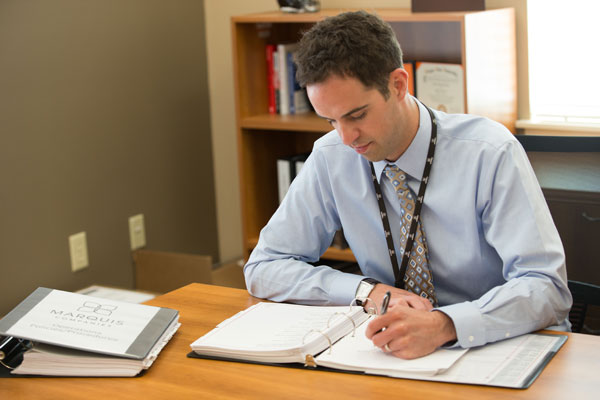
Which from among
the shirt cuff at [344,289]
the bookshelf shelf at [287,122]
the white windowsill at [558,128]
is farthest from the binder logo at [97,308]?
the white windowsill at [558,128]

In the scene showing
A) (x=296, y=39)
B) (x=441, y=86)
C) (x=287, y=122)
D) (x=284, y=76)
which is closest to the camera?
(x=441, y=86)

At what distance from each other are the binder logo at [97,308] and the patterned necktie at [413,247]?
61 cm

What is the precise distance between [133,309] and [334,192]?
1.69 feet

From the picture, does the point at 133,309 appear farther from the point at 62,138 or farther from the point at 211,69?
the point at 211,69

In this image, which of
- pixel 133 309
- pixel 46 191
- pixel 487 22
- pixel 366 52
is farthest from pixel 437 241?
pixel 46 191

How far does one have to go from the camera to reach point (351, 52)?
4.85 ft

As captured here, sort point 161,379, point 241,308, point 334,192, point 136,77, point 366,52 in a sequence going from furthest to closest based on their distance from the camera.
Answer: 1. point 136,77
2. point 334,192
3. point 241,308
4. point 366,52
5. point 161,379

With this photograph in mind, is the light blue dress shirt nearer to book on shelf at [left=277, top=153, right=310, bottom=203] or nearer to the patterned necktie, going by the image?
the patterned necktie

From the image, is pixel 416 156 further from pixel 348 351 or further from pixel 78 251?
pixel 78 251

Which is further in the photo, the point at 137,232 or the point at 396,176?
the point at 137,232

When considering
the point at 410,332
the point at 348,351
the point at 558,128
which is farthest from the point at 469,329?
the point at 558,128

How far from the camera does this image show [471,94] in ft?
8.20

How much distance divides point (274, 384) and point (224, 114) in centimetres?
238

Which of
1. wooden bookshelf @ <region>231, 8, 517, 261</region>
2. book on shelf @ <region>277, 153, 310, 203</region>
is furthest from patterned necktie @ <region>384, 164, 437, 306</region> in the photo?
book on shelf @ <region>277, 153, 310, 203</region>
